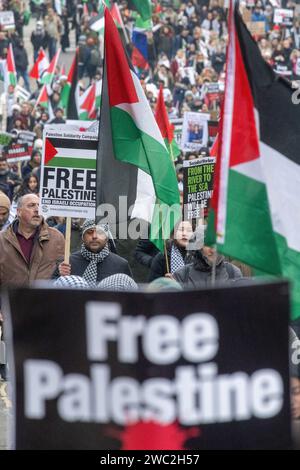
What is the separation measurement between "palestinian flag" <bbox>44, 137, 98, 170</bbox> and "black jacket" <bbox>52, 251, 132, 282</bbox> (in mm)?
609

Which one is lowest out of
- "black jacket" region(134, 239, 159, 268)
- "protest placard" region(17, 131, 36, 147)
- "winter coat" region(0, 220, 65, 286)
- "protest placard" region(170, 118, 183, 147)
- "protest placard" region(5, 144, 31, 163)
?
"protest placard" region(17, 131, 36, 147)

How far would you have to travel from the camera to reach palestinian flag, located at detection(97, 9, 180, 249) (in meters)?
8.37

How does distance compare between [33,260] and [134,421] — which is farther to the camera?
[33,260]

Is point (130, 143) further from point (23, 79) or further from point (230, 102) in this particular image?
point (23, 79)

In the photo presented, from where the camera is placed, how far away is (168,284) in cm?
558

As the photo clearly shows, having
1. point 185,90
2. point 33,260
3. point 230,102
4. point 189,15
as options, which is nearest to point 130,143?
point 33,260

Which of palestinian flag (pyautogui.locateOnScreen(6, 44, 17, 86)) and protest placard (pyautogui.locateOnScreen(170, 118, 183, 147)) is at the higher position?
protest placard (pyautogui.locateOnScreen(170, 118, 183, 147))

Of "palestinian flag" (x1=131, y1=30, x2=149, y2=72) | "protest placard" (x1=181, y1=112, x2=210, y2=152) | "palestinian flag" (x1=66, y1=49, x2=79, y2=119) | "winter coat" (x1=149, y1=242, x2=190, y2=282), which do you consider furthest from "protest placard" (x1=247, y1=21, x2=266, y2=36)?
"winter coat" (x1=149, y1=242, x2=190, y2=282)

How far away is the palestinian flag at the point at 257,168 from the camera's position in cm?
581

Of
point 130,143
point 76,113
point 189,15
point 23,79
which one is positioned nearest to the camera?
point 130,143

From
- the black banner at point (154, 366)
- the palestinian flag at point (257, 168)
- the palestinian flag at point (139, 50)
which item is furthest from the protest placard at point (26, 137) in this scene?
the black banner at point (154, 366)

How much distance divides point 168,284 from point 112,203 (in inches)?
116

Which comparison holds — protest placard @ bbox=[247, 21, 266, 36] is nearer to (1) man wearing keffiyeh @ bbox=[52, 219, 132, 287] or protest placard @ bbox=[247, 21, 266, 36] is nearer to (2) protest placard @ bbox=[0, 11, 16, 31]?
(2) protest placard @ bbox=[0, 11, 16, 31]

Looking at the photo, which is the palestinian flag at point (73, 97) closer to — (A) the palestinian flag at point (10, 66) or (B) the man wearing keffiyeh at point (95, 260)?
(A) the palestinian flag at point (10, 66)
